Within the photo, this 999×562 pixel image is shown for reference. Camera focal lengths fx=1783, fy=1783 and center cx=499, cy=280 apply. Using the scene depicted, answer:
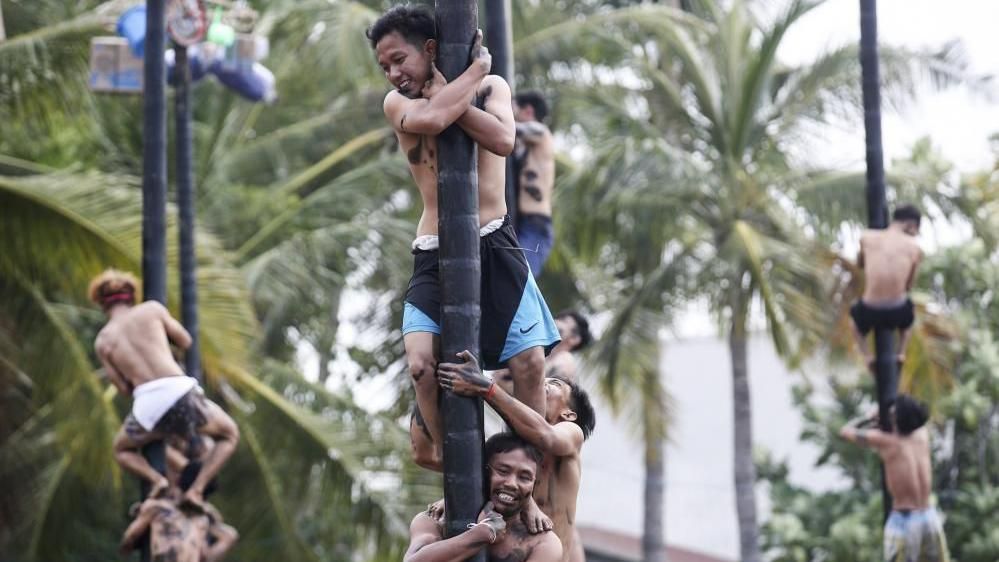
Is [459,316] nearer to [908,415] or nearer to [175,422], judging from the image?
[175,422]

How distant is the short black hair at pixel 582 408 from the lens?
709cm

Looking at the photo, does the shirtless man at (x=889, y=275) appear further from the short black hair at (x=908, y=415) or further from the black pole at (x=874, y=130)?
the short black hair at (x=908, y=415)

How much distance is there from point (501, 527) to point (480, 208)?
1.14m

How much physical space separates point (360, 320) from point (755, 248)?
18.5ft

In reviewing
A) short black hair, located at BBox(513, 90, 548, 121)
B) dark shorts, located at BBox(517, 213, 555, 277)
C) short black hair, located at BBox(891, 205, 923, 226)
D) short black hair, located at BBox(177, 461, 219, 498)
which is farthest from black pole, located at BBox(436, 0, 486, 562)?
short black hair, located at BBox(891, 205, 923, 226)

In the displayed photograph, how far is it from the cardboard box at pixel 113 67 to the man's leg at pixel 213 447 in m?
2.83

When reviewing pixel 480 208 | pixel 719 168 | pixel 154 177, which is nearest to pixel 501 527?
pixel 480 208

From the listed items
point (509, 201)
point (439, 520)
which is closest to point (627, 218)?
point (509, 201)

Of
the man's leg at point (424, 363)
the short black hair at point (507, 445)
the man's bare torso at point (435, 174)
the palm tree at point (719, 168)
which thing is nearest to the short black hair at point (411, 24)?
the man's bare torso at point (435, 174)

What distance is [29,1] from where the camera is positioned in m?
17.3

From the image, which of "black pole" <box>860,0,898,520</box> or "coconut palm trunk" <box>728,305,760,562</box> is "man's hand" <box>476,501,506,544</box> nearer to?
"black pole" <box>860,0,898,520</box>

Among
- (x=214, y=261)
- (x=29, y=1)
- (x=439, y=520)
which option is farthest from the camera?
(x=29, y=1)

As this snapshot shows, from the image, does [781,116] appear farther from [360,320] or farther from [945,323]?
[360,320]

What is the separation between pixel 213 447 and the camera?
11367 mm
